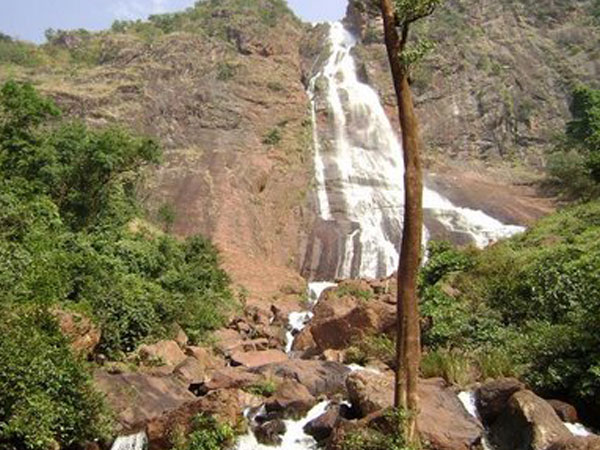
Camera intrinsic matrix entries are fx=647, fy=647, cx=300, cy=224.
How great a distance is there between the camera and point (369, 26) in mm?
62719

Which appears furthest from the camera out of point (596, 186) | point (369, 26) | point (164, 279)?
point (369, 26)

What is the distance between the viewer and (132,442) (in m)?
12.6

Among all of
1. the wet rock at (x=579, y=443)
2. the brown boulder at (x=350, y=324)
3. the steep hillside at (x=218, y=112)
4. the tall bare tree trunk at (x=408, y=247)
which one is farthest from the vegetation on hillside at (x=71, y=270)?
the wet rock at (x=579, y=443)

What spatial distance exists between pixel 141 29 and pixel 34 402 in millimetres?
62321

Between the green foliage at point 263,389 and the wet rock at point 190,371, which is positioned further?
the wet rock at point 190,371

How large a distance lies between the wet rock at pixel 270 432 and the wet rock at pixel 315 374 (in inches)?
85.3

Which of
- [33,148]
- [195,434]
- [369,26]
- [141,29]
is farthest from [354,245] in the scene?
[141,29]

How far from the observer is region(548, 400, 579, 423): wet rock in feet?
35.8

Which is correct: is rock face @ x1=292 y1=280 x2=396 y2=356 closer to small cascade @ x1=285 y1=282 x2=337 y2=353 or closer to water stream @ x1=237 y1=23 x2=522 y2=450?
small cascade @ x1=285 y1=282 x2=337 y2=353

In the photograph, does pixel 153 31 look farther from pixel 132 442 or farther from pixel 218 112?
pixel 132 442

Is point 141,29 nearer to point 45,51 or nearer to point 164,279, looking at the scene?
point 45,51

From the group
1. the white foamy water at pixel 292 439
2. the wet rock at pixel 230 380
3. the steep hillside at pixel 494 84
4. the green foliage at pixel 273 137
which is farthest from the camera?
the steep hillside at pixel 494 84

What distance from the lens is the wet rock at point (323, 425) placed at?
1145 centimetres

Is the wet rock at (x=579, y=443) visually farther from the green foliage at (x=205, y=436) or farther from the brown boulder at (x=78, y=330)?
the brown boulder at (x=78, y=330)
